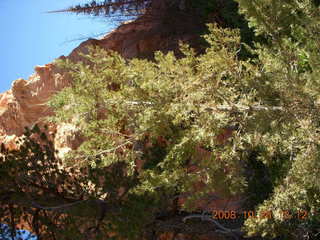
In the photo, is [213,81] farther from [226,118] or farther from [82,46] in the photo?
[82,46]

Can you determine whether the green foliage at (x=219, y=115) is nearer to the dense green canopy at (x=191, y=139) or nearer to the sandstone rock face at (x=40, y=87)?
the dense green canopy at (x=191, y=139)

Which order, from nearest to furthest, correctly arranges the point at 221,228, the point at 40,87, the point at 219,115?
the point at 219,115
the point at 221,228
the point at 40,87

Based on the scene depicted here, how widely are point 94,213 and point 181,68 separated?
2.62m

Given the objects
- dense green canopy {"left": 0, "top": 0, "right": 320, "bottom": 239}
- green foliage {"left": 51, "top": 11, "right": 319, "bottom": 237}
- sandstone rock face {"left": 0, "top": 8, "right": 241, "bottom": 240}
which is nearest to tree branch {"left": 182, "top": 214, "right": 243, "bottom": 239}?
dense green canopy {"left": 0, "top": 0, "right": 320, "bottom": 239}

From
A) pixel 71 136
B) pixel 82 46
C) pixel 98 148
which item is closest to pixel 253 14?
pixel 98 148

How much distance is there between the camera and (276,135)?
18.3 feet

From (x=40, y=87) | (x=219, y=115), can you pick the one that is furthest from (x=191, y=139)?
(x=40, y=87)
